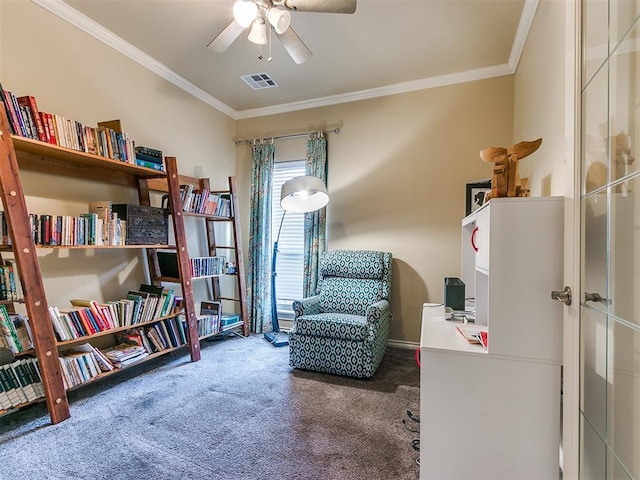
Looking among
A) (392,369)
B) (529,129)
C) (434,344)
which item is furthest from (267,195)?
(434,344)

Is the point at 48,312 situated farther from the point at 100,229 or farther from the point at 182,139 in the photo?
the point at 182,139

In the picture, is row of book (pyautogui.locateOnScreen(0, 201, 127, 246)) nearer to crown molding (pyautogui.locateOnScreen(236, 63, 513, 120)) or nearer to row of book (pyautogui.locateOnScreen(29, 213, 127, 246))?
row of book (pyautogui.locateOnScreen(29, 213, 127, 246))

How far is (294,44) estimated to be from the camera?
2.14m

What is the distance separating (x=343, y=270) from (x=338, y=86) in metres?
2.01

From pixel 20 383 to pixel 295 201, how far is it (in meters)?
2.30

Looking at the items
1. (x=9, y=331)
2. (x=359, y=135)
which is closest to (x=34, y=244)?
(x=9, y=331)

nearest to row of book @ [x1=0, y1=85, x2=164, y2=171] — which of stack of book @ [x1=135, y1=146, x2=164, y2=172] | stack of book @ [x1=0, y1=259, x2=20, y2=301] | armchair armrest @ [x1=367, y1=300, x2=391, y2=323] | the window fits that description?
stack of book @ [x1=135, y1=146, x2=164, y2=172]

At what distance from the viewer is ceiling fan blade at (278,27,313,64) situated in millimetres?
2055

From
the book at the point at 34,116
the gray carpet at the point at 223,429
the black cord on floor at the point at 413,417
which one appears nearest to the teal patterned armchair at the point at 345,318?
the gray carpet at the point at 223,429

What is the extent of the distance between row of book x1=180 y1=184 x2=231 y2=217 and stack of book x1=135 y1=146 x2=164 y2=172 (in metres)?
0.37

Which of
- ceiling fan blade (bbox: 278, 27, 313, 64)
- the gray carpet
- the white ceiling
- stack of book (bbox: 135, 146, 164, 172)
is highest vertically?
the white ceiling

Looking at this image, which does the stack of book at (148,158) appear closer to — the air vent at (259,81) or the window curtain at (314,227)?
the air vent at (259,81)

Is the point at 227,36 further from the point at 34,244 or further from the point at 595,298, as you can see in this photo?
the point at 595,298

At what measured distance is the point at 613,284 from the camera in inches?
38.4
